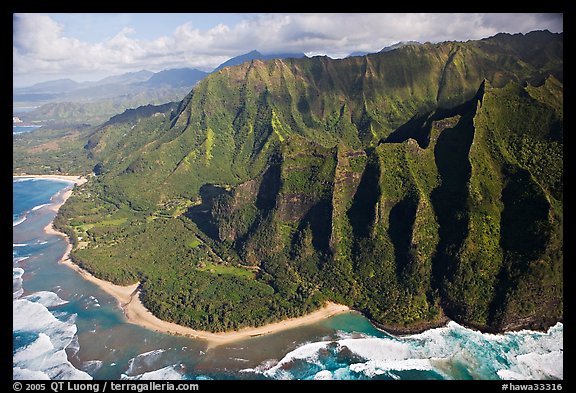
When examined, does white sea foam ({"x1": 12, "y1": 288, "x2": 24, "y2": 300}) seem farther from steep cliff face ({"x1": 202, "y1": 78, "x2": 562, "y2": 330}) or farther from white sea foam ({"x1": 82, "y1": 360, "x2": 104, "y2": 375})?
steep cliff face ({"x1": 202, "y1": 78, "x2": 562, "y2": 330})

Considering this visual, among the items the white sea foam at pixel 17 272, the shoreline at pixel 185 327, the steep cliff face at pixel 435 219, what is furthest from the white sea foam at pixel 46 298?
the steep cliff face at pixel 435 219

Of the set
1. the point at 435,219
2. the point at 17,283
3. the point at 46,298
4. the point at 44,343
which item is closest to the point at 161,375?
the point at 44,343

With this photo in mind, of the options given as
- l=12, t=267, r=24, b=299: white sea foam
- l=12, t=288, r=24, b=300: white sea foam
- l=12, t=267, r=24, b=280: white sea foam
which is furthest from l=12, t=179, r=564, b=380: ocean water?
→ l=12, t=267, r=24, b=280: white sea foam

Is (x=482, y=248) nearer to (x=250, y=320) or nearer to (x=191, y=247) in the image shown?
(x=250, y=320)

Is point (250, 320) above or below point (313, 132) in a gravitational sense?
below

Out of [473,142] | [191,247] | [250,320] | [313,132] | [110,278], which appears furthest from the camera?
[313,132]

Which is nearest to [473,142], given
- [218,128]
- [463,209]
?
[463,209]
